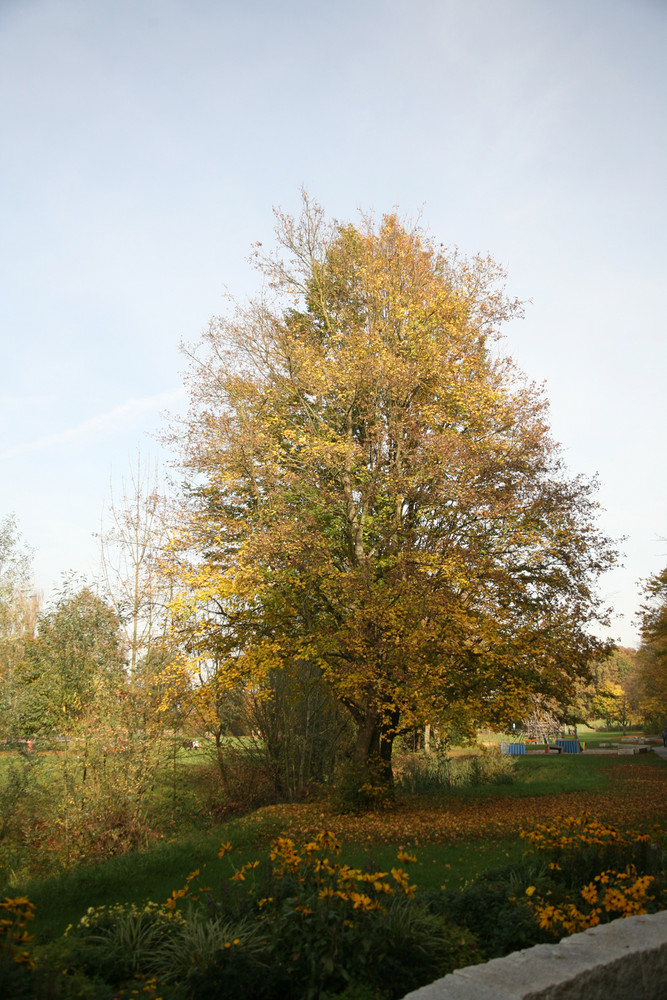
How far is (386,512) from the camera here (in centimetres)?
1396

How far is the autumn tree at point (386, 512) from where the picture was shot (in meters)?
12.1

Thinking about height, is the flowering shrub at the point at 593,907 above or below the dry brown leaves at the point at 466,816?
above

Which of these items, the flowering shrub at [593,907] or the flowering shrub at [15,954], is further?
the flowering shrub at [593,907]

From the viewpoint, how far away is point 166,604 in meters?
12.2

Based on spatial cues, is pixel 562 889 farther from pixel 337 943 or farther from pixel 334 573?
pixel 334 573

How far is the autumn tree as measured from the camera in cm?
1209

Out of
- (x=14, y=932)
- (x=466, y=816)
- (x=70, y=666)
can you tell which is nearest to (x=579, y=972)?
(x=14, y=932)

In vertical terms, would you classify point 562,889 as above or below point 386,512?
below

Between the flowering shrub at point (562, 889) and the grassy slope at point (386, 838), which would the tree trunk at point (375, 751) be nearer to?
the grassy slope at point (386, 838)

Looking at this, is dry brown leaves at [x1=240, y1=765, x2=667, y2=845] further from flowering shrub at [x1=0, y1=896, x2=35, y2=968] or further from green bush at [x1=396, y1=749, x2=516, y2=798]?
flowering shrub at [x1=0, y1=896, x2=35, y2=968]

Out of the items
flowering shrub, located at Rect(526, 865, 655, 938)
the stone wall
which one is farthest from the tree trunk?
the stone wall

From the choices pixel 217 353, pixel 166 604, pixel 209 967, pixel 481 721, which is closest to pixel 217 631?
pixel 166 604

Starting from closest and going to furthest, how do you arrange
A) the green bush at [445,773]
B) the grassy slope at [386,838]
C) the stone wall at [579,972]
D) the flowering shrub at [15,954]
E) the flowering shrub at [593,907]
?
the stone wall at [579,972]
the flowering shrub at [15,954]
the flowering shrub at [593,907]
the grassy slope at [386,838]
the green bush at [445,773]

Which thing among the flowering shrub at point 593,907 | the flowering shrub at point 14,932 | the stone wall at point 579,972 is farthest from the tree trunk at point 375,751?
the flowering shrub at point 14,932
